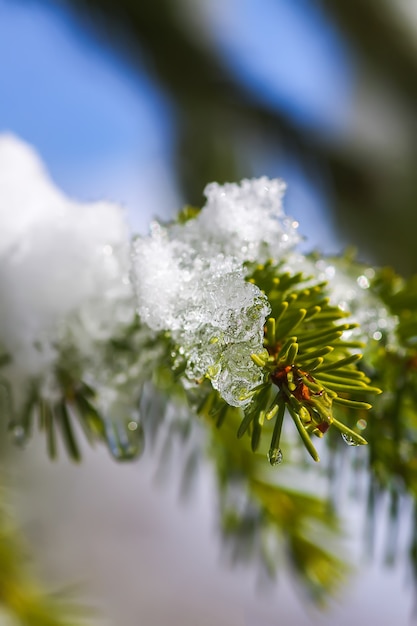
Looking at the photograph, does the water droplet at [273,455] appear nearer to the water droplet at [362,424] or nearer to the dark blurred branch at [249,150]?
the water droplet at [362,424]

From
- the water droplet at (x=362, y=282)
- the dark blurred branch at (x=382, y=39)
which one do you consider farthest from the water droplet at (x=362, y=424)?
the dark blurred branch at (x=382, y=39)

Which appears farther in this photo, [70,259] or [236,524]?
[236,524]

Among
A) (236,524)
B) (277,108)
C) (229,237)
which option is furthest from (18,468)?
(277,108)

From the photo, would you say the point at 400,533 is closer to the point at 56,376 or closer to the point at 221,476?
the point at 221,476

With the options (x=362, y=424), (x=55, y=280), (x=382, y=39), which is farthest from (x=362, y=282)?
(x=382, y=39)

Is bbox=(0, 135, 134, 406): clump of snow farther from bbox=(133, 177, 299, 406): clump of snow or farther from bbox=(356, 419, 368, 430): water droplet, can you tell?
bbox=(356, 419, 368, 430): water droplet
